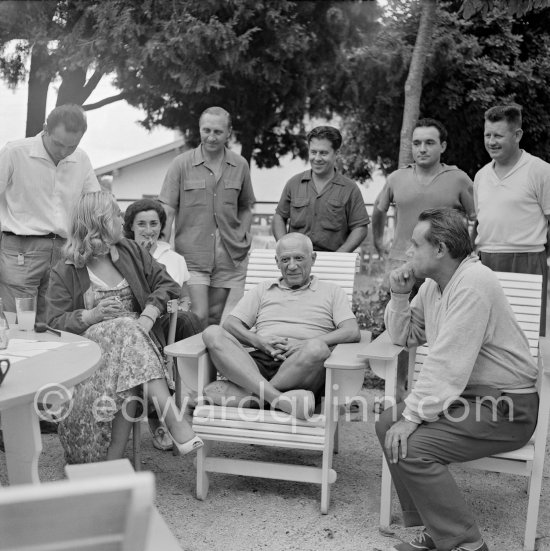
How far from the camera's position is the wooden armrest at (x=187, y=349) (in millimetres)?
3418

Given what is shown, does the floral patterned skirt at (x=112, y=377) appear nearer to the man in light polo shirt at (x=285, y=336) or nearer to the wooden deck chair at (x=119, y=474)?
the man in light polo shirt at (x=285, y=336)

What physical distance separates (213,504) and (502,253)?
227cm

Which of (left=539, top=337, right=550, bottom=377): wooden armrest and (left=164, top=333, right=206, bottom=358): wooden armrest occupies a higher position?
(left=539, top=337, right=550, bottom=377): wooden armrest

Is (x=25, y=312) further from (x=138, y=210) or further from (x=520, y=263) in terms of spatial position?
(x=520, y=263)

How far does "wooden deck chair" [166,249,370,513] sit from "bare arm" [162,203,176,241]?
1.15 m

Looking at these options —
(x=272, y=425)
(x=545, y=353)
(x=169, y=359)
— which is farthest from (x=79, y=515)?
(x=169, y=359)

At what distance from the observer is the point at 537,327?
11.9 feet

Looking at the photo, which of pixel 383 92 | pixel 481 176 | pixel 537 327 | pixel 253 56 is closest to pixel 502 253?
pixel 481 176

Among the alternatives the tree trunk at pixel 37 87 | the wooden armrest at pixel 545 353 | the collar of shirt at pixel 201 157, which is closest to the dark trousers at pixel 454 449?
the wooden armrest at pixel 545 353

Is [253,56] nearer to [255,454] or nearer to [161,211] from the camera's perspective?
[161,211]

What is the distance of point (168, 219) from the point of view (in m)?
4.71

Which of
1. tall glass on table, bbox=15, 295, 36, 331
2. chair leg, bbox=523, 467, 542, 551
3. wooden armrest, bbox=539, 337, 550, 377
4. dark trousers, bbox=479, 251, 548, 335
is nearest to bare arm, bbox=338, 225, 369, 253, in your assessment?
dark trousers, bbox=479, 251, 548, 335

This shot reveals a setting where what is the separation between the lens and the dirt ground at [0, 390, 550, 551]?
3.07 m

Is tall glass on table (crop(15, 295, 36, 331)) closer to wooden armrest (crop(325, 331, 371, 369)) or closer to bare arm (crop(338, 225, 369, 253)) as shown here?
wooden armrest (crop(325, 331, 371, 369))
